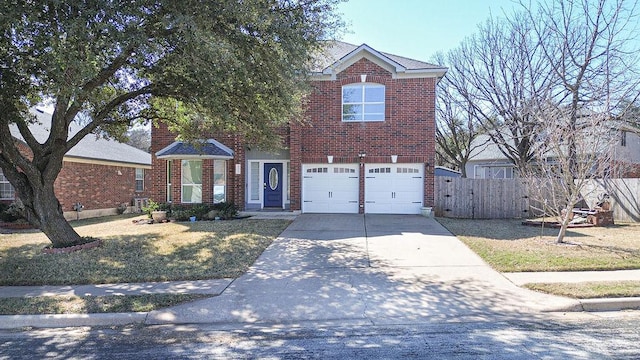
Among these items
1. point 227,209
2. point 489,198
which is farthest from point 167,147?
point 489,198

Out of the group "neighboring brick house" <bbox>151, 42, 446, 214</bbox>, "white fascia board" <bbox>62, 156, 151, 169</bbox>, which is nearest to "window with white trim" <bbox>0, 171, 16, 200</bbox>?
"white fascia board" <bbox>62, 156, 151, 169</bbox>

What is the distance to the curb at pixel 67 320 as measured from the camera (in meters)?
5.30

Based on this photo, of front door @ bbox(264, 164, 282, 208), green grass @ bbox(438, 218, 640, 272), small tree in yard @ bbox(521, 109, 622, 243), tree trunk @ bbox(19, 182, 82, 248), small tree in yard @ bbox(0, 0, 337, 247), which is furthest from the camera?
front door @ bbox(264, 164, 282, 208)

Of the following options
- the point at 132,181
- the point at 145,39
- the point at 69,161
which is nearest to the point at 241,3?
the point at 145,39

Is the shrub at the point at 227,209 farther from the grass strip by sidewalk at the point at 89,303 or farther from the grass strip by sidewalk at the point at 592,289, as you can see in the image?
the grass strip by sidewalk at the point at 592,289

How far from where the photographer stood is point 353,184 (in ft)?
53.1

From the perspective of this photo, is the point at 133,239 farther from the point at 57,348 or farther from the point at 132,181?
the point at 132,181

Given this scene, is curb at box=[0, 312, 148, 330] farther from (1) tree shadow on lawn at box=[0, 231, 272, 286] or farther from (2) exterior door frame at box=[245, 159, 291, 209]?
(2) exterior door frame at box=[245, 159, 291, 209]

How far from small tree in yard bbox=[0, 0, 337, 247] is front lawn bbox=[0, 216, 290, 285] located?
1.19 meters

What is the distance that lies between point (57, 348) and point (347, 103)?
13.3m

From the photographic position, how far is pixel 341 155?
52.4 feet

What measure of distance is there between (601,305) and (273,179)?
12.8 meters

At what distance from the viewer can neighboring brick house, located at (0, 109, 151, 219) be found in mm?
17344

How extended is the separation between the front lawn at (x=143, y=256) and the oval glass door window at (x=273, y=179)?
404 cm
